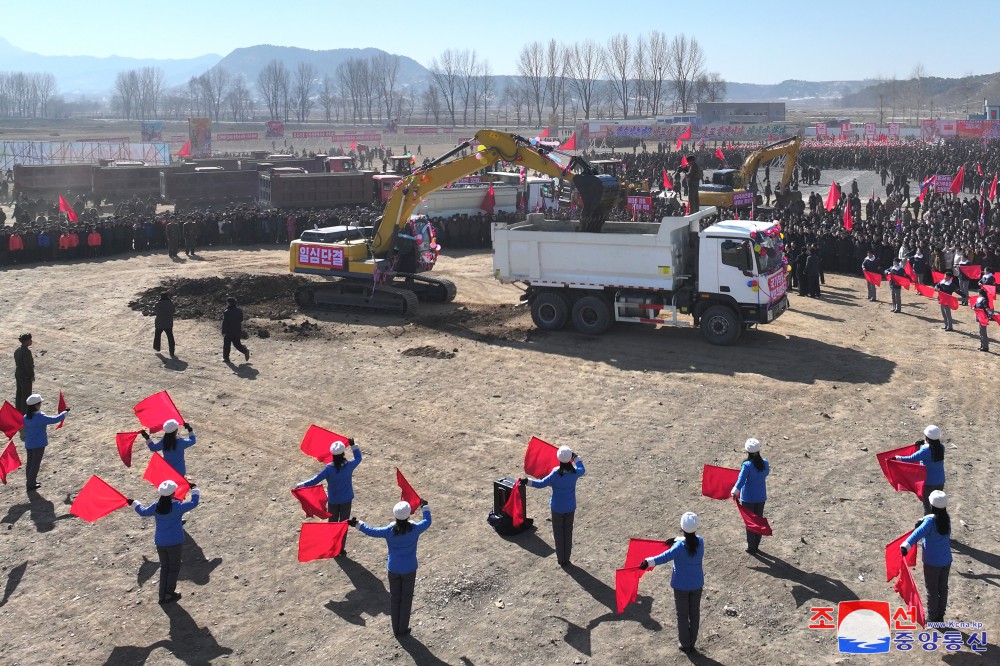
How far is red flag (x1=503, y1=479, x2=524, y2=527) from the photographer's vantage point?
34.3 feet

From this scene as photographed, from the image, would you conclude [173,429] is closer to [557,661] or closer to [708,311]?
[557,661]

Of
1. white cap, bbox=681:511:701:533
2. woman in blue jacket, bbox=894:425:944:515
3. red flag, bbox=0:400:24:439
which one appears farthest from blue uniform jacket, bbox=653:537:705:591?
red flag, bbox=0:400:24:439

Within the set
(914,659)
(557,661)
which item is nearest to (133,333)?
(557,661)

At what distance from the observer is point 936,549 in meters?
8.56

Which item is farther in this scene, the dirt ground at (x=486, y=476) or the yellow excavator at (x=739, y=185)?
the yellow excavator at (x=739, y=185)

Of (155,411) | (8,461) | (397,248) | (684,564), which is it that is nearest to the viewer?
(684,564)

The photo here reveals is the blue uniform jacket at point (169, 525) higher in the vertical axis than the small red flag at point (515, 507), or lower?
higher

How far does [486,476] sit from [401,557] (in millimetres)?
4199

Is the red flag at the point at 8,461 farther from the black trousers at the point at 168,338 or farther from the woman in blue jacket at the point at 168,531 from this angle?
the black trousers at the point at 168,338

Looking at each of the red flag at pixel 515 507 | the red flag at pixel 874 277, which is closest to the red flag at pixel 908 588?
the red flag at pixel 515 507

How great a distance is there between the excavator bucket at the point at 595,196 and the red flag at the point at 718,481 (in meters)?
10.5

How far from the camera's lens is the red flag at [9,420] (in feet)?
40.6

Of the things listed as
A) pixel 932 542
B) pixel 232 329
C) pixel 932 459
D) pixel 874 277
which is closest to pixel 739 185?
pixel 874 277

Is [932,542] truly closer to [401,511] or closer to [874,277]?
[401,511]
